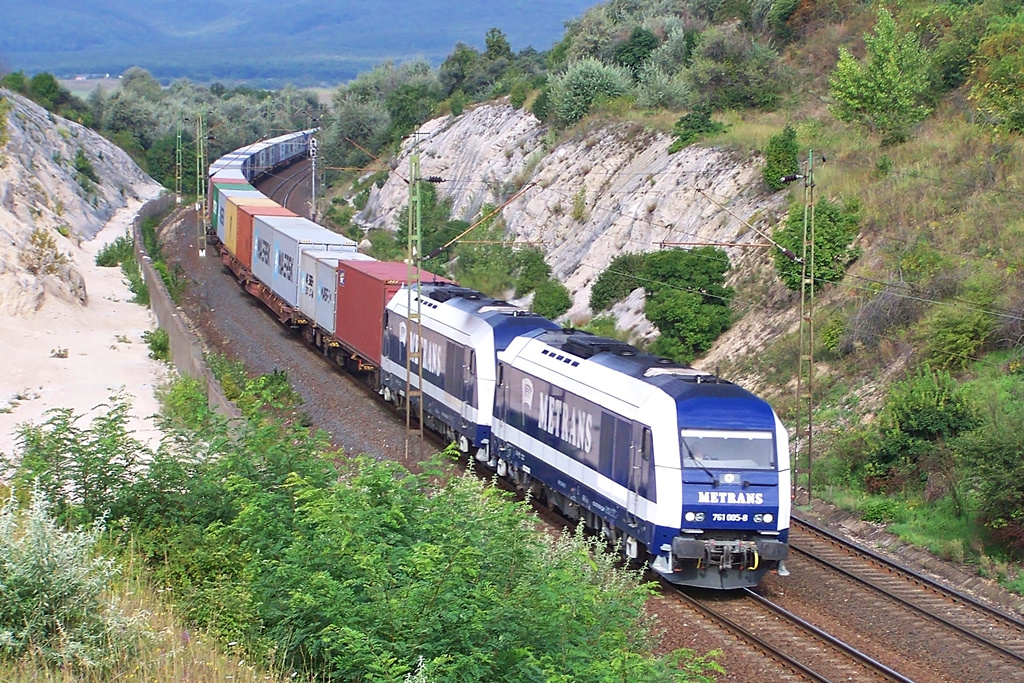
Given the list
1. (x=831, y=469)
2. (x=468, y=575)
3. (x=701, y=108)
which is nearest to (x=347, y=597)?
(x=468, y=575)

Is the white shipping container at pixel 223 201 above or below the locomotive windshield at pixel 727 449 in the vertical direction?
above

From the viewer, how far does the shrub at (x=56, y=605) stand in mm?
8242

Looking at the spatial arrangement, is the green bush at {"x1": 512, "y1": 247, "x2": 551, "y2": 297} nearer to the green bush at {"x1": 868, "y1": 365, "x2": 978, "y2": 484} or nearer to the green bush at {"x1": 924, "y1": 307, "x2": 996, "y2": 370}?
the green bush at {"x1": 924, "y1": 307, "x2": 996, "y2": 370}

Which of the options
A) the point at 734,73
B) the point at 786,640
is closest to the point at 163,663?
the point at 786,640

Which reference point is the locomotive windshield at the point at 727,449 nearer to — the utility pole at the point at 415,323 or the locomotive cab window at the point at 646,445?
the locomotive cab window at the point at 646,445

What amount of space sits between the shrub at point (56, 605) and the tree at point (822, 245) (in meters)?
22.7

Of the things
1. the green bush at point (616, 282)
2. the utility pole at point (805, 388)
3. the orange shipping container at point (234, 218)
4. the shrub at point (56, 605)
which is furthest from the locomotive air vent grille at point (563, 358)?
the orange shipping container at point (234, 218)

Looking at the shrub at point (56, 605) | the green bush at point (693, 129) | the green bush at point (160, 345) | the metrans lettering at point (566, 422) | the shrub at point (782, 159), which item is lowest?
the green bush at point (160, 345)

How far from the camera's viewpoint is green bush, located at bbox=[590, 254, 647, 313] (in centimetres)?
3472

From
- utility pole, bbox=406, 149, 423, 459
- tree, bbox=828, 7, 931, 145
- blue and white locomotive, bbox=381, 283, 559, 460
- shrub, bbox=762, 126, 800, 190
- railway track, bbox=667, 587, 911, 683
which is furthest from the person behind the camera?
tree, bbox=828, 7, 931, 145

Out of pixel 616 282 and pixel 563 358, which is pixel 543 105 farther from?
pixel 563 358

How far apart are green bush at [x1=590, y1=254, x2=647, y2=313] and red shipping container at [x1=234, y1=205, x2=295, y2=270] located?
14.4 meters

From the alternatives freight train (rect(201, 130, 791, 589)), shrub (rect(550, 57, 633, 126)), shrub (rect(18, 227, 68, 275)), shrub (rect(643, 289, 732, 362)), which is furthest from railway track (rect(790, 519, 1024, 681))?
shrub (rect(550, 57, 633, 126))

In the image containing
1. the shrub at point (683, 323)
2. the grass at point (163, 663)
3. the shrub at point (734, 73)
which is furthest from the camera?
the shrub at point (734, 73)
